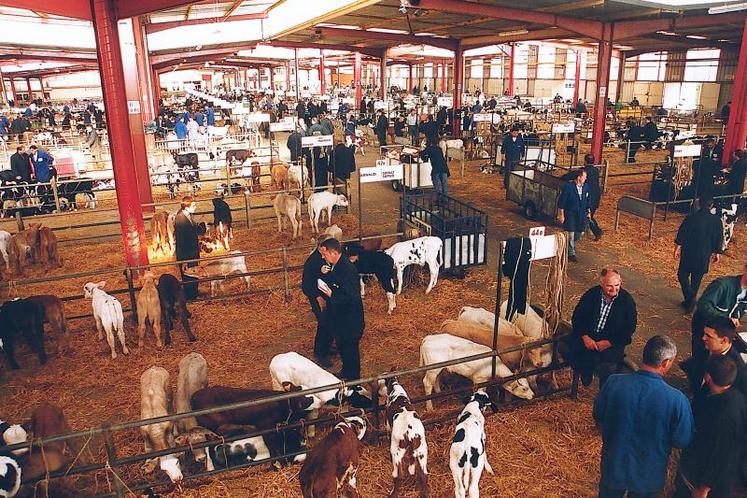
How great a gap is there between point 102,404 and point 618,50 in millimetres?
36466

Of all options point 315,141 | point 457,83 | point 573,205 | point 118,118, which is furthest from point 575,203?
point 457,83

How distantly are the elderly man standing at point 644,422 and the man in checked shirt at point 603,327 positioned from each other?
1.68 metres

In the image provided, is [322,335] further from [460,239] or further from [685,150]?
[685,150]

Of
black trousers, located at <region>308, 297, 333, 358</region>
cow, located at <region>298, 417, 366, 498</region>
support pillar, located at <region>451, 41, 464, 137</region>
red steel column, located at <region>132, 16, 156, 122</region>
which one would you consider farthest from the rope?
support pillar, located at <region>451, 41, 464, 137</region>

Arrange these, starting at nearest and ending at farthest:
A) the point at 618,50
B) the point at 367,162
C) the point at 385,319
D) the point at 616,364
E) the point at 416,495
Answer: the point at 416,495, the point at 616,364, the point at 385,319, the point at 367,162, the point at 618,50

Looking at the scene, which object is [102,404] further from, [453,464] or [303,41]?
[303,41]

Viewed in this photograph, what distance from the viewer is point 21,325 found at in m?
7.48

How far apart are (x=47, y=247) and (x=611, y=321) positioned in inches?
434

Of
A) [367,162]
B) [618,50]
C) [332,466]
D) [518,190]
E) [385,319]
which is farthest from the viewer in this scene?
[618,50]

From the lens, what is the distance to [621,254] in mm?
11438

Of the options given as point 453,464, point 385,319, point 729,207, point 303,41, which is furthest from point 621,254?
point 303,41

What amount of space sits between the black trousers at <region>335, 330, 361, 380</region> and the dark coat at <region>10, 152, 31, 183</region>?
13398 mm

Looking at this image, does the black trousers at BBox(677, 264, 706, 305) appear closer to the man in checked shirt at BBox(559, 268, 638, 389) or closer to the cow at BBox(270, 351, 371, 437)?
the man in checked shirt at BBox(559, 268, 638, 389)

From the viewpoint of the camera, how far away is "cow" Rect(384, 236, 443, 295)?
955cm
